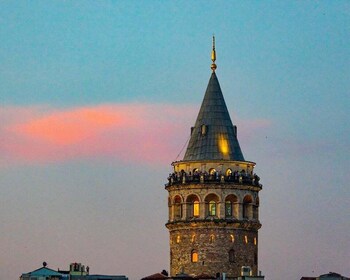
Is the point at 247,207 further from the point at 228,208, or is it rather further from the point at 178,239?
the point at 178,239

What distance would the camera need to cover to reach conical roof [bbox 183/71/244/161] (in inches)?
5463

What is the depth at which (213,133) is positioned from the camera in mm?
139500

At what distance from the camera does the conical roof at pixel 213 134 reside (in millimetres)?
138750

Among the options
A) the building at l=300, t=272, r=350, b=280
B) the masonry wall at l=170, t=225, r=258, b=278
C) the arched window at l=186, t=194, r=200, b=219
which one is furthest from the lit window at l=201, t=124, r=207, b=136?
the building at l=300, t=272, r=350, b=280

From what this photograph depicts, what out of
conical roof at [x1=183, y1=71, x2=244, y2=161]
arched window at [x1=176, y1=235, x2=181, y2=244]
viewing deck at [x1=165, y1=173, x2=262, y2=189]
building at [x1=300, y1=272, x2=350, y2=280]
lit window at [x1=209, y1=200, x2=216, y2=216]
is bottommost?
building at [x1=300, y1=272, x2=350, y2=280]

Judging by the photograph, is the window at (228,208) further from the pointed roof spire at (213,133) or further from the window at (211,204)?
the pointed roof spire at (213,133)

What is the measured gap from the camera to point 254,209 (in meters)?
140

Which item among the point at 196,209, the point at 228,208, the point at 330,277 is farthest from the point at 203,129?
the point at 330,277

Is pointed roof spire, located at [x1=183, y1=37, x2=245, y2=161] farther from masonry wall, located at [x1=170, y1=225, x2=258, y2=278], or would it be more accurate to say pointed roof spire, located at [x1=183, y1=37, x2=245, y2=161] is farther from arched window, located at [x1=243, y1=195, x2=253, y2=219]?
masonry wall, located at [x1=170, y1=225, x2=258, y2=278]

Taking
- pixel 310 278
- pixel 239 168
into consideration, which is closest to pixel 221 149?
pixel 239 168

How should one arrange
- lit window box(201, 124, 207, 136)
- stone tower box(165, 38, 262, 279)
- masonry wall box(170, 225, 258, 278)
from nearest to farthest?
masonry wall box(170, 225, 258, 278) → stone tower box(165, 38, 262, 279) → lit window box(201, 124, 207, 136)

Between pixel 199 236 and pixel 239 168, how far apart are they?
21.3 ft

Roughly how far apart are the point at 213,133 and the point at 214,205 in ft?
19.8

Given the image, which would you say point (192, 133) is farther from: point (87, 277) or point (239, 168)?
point (87, 277)
